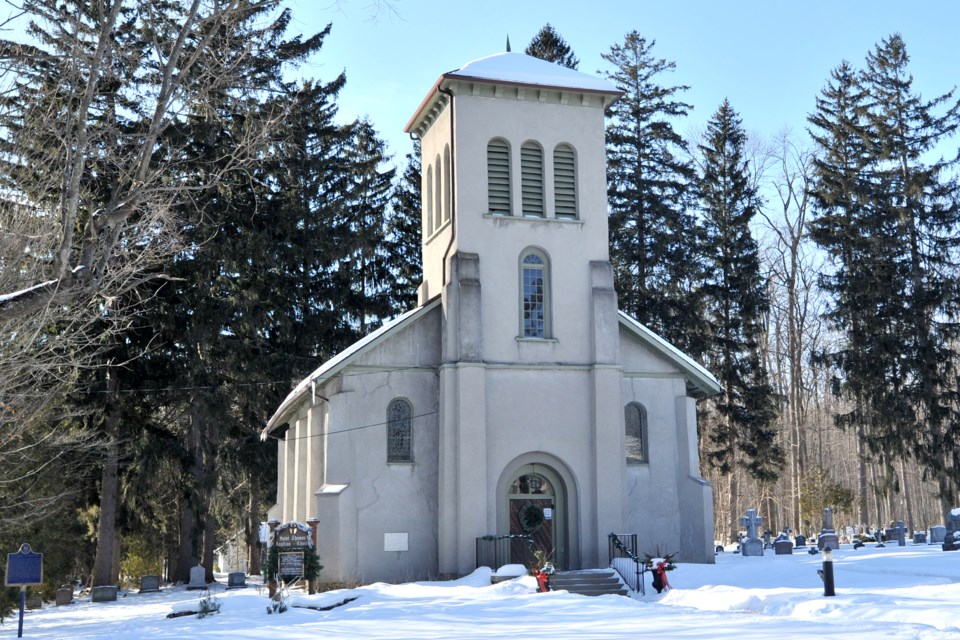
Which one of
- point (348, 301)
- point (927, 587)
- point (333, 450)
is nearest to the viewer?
point (927, 587)

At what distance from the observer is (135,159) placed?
12945 mm

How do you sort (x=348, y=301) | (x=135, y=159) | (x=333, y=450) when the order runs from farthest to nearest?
(x=348, y=301) → (x=333, y=450) → (x=135, y=159)

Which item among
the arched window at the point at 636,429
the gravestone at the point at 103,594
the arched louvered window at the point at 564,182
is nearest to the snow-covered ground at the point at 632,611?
the arched window at the point at 636,429

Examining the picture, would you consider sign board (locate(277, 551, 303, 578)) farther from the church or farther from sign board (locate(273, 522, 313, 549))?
the church

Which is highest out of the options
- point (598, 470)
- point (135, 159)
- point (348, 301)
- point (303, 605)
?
point (348, 301)

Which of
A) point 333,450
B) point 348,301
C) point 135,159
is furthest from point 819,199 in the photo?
point 135,159

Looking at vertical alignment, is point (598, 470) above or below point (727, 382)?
below

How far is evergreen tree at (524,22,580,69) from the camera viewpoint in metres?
43.2

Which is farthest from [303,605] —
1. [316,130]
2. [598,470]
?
[316,130]

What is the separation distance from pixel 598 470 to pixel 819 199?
24.4 metres

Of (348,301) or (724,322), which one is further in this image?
(724,322)

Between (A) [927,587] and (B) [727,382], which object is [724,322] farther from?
(A) [927,587]

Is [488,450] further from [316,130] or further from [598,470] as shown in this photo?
[316,130]

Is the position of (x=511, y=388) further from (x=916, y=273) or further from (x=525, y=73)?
(x=916, y=273)
